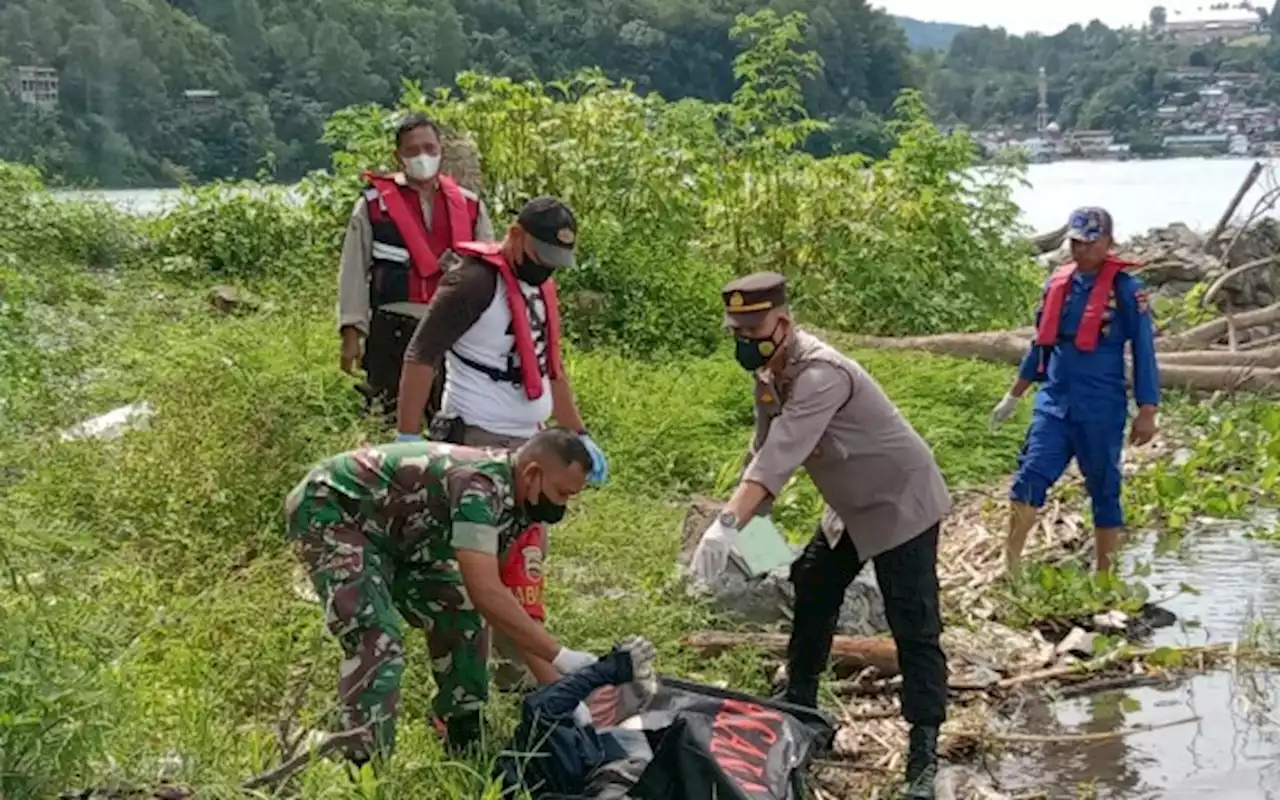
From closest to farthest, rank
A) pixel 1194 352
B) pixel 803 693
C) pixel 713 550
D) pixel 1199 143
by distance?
pixel 713 550 < pixel 803 693 < pixel 1194 352 < pixel 1199 143

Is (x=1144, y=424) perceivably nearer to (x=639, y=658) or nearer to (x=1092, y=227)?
(x=1092, y=227)

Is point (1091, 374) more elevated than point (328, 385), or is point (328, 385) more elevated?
point (1091, 374)

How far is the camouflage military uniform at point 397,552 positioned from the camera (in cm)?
404

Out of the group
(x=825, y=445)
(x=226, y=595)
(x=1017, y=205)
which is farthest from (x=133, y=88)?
(x=825, y=445)

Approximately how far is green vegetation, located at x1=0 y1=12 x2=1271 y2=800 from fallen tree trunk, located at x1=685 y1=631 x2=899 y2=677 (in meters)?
0.10

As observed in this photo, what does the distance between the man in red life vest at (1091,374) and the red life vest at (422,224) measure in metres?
2.64

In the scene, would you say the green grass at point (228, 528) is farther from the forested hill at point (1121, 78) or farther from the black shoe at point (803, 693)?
the forested hill at point (1121, 78)

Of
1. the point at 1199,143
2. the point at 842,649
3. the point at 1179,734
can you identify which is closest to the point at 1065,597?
the point at 1179,734

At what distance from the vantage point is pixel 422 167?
6.40 meters

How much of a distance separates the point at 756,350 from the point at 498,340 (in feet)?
2.91

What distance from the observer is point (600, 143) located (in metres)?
13.1

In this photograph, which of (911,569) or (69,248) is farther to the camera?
(69,248)

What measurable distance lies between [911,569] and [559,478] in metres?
1.39

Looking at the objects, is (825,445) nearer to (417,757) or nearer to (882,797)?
(882,797)
